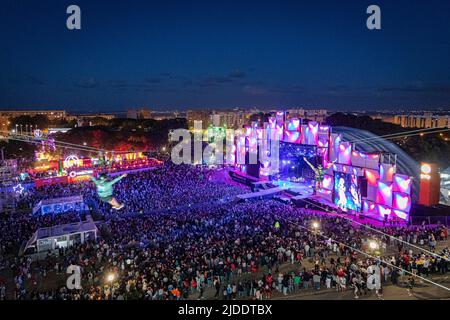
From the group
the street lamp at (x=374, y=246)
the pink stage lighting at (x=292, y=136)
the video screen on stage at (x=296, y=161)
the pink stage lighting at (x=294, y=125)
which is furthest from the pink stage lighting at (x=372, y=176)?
the pink stage lighting at (x=294, y=125)

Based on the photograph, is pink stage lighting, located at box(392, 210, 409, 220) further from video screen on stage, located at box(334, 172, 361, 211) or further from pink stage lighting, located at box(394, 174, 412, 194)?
video screen on stage, located at box(334, 172, 361, 211)

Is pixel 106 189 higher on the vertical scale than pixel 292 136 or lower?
lower

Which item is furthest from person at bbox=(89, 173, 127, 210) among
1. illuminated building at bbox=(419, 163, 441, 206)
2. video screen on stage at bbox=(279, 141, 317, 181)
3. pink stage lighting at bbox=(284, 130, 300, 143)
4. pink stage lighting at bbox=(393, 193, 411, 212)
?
illuminated building at bbox=(419, 163, 441, 206)

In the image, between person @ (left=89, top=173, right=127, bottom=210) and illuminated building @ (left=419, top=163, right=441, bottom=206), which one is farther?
person @ (left=89, top=173, right=127, bottom=210)

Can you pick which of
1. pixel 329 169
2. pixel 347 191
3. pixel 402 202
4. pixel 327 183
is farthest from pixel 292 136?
pixel 402 202

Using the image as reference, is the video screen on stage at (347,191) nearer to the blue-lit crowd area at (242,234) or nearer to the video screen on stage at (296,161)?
the blue-lit crowd area at (242,234)

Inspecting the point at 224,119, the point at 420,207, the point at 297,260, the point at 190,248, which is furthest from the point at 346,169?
the point at 224,119

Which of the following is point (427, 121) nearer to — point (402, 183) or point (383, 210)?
point (383, 210)
